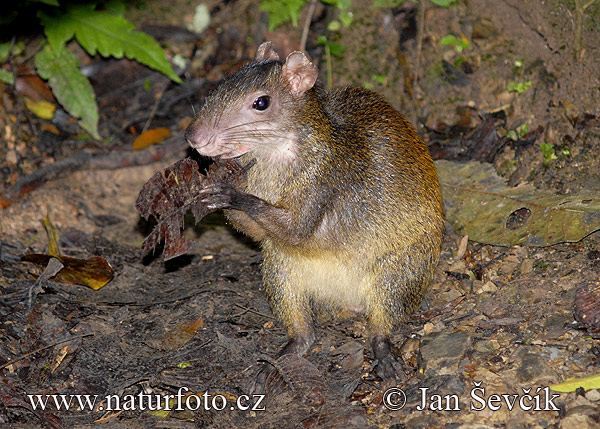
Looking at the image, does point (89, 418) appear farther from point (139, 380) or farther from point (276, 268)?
point (276, 268)

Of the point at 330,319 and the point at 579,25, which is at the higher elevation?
the point at 579,25

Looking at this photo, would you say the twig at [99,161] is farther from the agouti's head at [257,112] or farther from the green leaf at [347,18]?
the agouti's head at [257,112]

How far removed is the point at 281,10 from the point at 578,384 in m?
5.56

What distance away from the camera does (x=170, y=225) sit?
508 cm

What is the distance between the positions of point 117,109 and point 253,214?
157 inches

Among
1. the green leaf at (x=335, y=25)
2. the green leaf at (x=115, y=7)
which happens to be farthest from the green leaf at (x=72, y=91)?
the green leaf at (x=335, y=25)

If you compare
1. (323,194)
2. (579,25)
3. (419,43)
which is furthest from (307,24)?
(323,194)

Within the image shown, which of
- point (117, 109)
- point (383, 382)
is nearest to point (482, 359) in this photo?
point (383, 382)

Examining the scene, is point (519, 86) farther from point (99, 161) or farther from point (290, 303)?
point (99, 161)

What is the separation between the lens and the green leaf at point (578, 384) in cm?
419

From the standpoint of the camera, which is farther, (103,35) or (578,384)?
(103,35)

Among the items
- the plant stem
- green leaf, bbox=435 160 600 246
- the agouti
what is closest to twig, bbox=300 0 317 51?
green leaf, bbox=435 160 600 246

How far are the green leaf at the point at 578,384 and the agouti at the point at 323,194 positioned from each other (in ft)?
3.76

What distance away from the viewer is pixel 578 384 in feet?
13.8
